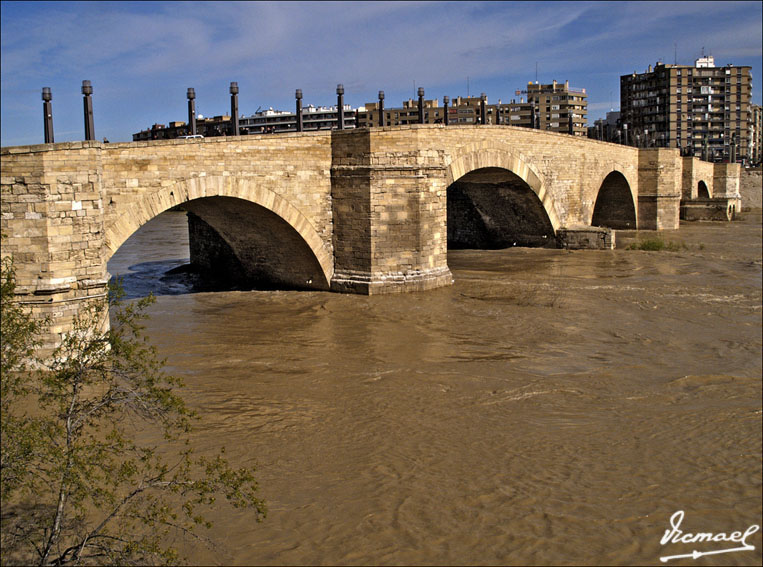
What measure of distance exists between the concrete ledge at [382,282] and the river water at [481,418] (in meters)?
0.37

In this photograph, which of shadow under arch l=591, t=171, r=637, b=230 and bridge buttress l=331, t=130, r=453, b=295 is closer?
bridge buttress l=331, t=130, r=453, b=295

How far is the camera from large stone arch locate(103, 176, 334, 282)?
499 inches

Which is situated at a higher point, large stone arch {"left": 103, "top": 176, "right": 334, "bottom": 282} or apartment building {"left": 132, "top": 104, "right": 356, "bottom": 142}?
apartment building {"left": 132, "top": 104, "right": 356, "bottom": 142}

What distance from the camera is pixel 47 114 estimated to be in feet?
39.7

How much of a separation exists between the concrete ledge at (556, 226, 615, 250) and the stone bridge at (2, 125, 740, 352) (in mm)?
117

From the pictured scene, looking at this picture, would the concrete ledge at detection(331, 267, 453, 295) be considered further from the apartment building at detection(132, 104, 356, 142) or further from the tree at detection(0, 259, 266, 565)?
the apartment building at detection(132, 104, 356, 142)

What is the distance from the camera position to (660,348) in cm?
1153

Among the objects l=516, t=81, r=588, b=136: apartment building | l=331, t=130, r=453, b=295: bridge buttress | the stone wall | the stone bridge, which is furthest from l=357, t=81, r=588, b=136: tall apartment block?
l=331, t=130, r=453, b=295: bridge buttress

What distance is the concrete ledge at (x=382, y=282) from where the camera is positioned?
54.0 ft

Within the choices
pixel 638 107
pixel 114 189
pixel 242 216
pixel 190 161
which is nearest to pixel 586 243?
pixel 242 216

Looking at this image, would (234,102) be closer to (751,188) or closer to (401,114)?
(751,188)

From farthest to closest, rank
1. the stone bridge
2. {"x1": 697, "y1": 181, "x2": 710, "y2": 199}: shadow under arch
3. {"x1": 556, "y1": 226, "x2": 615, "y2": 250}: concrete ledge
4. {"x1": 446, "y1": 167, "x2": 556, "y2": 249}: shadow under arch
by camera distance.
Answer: {"x1": 697, "y1": 181, "x2": 710, "y2": 199}: shadow under arch, {"x1": 556, "y1": 226, "x2": 615, "y2": 250}: concrete ledge, {"x1": 446, "y1": 167, "x2": 556, "y2": 249}: shadow under arch, the stone bridge

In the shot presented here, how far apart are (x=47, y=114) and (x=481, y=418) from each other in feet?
28.3

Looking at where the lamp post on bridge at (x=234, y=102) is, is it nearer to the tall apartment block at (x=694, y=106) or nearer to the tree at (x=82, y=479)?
the tree at (x=82, y=479)
